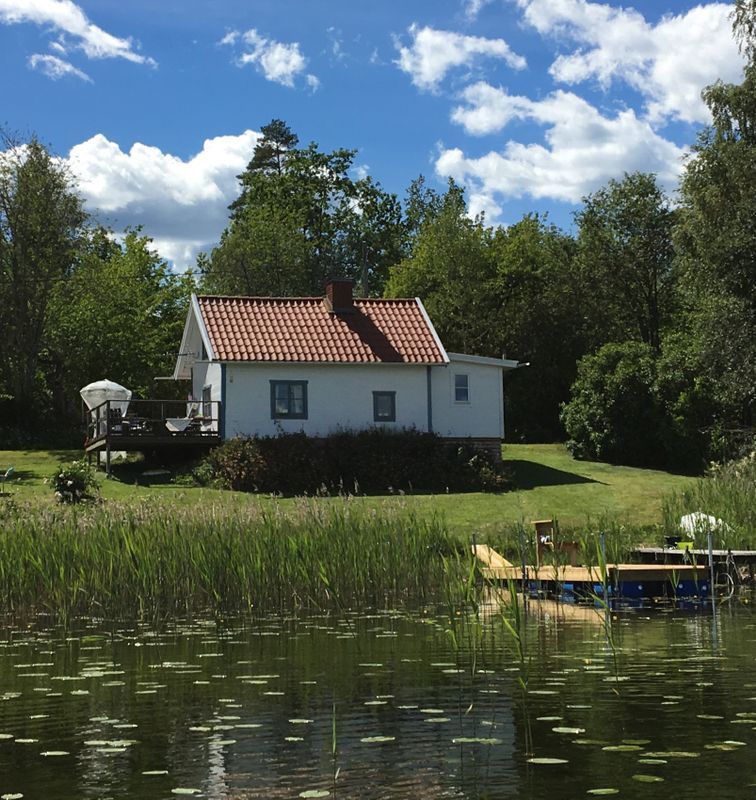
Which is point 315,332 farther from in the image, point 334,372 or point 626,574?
point 626,574

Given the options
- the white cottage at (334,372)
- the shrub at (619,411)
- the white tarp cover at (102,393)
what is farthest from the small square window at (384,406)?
the white tarp cover at (102,393)

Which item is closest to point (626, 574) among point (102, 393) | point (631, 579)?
point (631, 579)

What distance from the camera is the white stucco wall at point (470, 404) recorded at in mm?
40656

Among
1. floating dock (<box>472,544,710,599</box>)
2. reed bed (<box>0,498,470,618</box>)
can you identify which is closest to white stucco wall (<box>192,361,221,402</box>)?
floating dock (<box>472,544,710,599</box>)

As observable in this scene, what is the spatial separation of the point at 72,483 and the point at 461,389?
52.7 feet

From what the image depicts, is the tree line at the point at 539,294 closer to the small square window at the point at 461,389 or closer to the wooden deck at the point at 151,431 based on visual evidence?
the small square window at the point at 461,389

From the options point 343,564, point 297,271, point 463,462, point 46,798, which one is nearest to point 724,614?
point 343,564

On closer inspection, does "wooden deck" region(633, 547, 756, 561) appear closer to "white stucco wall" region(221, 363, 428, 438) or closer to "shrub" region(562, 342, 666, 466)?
"white stucco wall" region(221, 363, 428, 438)

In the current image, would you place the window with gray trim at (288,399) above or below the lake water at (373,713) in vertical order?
above

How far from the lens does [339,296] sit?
42188mm

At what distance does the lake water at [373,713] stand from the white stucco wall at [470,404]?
83.8 feet

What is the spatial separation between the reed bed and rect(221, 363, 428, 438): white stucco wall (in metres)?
20.6

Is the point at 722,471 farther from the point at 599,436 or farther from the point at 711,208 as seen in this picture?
the point at 599,436

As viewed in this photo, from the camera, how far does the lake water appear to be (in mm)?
7551
